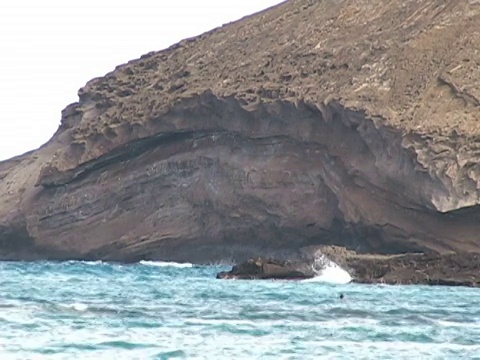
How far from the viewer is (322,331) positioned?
2862 cm

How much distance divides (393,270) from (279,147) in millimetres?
25963

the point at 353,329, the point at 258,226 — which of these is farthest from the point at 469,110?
the point at 353,329

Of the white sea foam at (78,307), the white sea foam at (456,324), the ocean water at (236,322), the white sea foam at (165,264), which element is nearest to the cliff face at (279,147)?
the white sea foam at (165,264)

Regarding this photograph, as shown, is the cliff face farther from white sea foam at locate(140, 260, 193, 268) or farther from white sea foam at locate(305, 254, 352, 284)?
white sea foam at locate(305, 254, 352, 284)

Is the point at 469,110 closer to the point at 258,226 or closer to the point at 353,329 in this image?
the point at 258,226

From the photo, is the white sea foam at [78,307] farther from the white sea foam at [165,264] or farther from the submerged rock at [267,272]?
the white sea foam at [165,264]

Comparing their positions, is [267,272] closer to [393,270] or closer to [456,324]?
[393,270]

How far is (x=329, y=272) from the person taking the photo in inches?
2259

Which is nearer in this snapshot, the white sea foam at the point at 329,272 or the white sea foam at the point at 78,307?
the white sea foam at the point at 78,307

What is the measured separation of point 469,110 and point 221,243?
19625 millimetres

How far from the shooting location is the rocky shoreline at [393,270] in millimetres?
52250

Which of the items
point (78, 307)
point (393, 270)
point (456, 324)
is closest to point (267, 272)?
point (393, 270)

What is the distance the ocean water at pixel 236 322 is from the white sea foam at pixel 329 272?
6.01 metres

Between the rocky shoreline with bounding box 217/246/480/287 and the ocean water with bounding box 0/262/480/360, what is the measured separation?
387 centimetres
